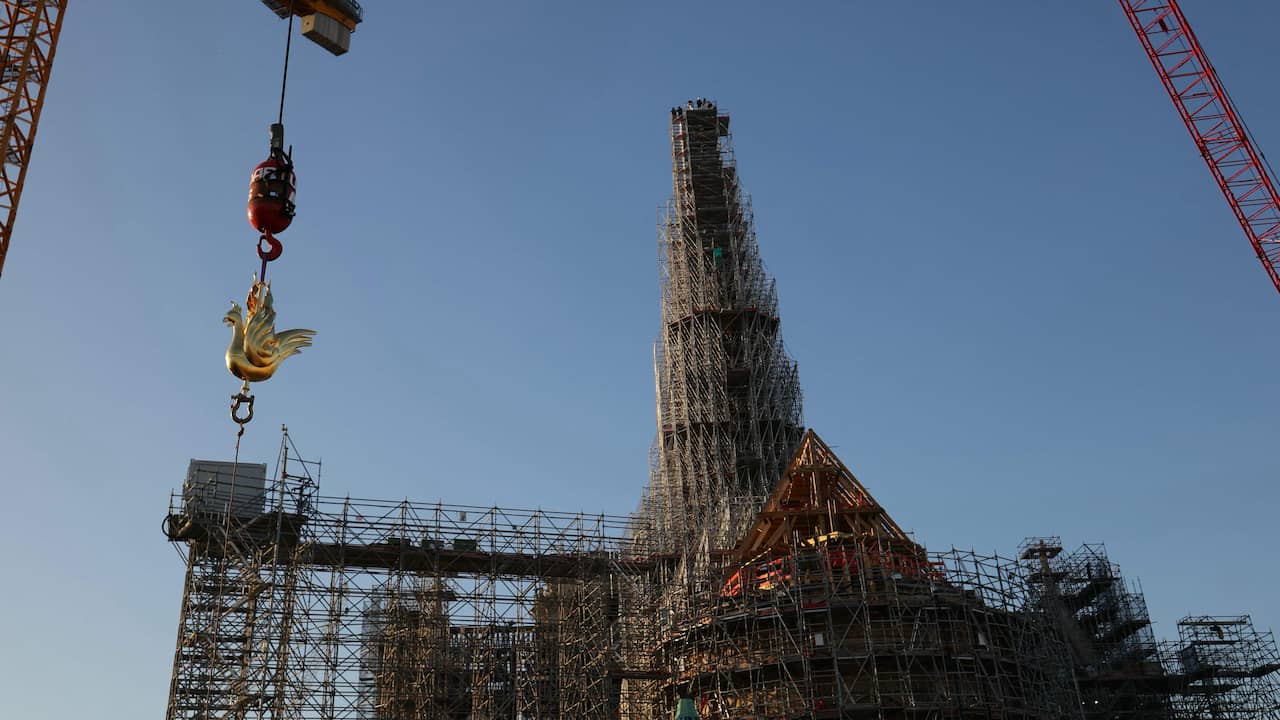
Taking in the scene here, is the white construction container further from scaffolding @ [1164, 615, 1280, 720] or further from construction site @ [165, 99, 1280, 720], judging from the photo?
scaffolding @ [1164, 615, 1280, 720]

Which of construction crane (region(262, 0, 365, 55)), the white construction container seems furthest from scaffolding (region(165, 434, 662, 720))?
construction crane (region(262, 0, 365, 55))

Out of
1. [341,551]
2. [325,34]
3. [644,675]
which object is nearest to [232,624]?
[341,551]

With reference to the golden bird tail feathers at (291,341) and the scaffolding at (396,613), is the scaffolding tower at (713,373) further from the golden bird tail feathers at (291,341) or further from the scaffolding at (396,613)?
the golden bird tail feathers at (291,341)

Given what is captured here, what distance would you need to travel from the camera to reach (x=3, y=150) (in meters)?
37.4

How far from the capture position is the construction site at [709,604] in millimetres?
43781

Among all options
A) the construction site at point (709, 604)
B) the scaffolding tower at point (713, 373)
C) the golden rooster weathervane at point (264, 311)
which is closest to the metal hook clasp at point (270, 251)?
the golden rooster weathervane at point (264, 311)

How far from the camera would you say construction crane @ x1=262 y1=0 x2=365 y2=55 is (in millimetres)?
26094

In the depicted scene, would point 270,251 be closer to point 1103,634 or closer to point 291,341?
point 291,341

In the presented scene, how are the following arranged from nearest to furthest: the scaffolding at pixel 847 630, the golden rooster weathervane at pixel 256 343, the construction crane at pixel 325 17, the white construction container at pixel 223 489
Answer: the golden rooster weathervane at pixel 256 343, the construction crane at pixel 325 17, the scaffolding at pixel 847 630, the white construction container at pixel 223 489

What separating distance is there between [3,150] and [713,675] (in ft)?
97.1

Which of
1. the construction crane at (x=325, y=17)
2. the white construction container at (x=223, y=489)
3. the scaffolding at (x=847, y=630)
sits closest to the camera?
the construction crane at (x=325, y=17)

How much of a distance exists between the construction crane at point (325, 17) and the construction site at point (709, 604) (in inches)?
889

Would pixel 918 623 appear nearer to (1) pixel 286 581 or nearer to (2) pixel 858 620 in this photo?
(2) pixel 858 620

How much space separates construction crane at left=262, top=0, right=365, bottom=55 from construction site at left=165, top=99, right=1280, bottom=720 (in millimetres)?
22569
